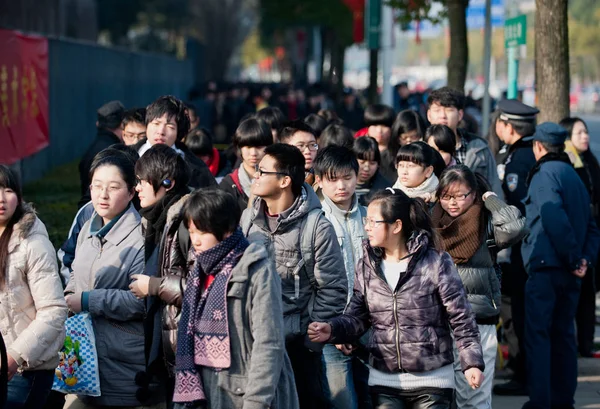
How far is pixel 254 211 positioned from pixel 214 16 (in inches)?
3042

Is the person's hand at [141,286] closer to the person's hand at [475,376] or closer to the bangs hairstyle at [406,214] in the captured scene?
the bangs hairstyle at [406,214]

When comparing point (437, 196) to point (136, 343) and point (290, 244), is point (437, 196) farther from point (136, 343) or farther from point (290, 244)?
point (136, 343)

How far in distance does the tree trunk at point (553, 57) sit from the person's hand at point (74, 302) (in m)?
6.80

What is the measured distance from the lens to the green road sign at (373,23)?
1986cm

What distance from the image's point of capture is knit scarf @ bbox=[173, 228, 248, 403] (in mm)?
4523

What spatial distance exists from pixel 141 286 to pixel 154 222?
0.42m

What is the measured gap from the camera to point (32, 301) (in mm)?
5133

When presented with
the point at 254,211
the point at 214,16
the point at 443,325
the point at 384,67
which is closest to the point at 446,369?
the point at 443,325

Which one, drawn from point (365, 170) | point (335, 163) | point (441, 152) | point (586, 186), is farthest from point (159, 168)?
point (586, 186)

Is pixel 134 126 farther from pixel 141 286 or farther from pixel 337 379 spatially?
pixel 141 286

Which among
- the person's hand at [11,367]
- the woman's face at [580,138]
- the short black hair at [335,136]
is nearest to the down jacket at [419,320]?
the person's hand at [11,367]

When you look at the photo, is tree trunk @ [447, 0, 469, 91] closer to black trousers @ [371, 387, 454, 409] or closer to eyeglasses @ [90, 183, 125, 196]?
eyeglasses @ [90, 183, 125, 196]

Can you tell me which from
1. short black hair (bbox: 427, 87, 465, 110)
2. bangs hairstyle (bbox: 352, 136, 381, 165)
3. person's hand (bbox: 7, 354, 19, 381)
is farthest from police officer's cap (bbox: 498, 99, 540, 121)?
person's hand (bbox: 7, 354, 19, 381)

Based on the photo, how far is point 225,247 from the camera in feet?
14.8
